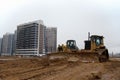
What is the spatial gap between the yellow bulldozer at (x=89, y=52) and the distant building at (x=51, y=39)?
363ft

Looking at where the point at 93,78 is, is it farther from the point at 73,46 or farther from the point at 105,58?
the point at 73,46

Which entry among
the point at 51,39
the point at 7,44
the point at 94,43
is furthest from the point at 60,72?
the point at 7,44

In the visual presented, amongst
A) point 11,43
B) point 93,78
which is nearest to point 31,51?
point 11,43

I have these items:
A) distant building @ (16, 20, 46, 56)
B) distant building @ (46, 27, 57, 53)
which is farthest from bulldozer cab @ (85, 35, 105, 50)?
distant building @ (46, 27, 57, 53)

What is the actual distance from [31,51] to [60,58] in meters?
98.4

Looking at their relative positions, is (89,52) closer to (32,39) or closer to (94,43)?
(94,43)

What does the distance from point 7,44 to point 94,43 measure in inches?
5681

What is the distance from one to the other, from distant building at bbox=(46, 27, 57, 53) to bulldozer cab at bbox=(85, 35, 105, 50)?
4389 inches

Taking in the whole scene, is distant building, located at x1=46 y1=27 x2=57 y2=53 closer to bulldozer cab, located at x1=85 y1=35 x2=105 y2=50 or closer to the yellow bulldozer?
the yellow bulldozer

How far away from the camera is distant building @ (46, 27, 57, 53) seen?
138m

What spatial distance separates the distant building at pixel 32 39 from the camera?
A: 11856 cm

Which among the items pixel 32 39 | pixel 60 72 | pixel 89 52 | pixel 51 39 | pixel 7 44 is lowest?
pixel 60 72

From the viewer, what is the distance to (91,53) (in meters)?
20.2

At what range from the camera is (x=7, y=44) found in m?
162
